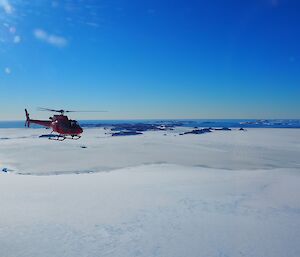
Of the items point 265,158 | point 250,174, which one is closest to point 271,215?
point 250,174

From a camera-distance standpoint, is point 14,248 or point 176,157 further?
point 176,157

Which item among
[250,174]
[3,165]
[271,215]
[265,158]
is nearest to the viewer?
[271,215]

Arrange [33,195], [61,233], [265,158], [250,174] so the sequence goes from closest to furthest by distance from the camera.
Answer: [61,233] < [33,195] < [250,174] < [265,158]

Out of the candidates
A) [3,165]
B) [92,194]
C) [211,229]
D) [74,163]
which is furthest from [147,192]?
[3,165]

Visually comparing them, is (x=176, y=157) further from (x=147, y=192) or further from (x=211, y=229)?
(x=211, y=229)

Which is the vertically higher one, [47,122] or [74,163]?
[47,122]

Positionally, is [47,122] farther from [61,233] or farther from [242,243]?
[242,243]
